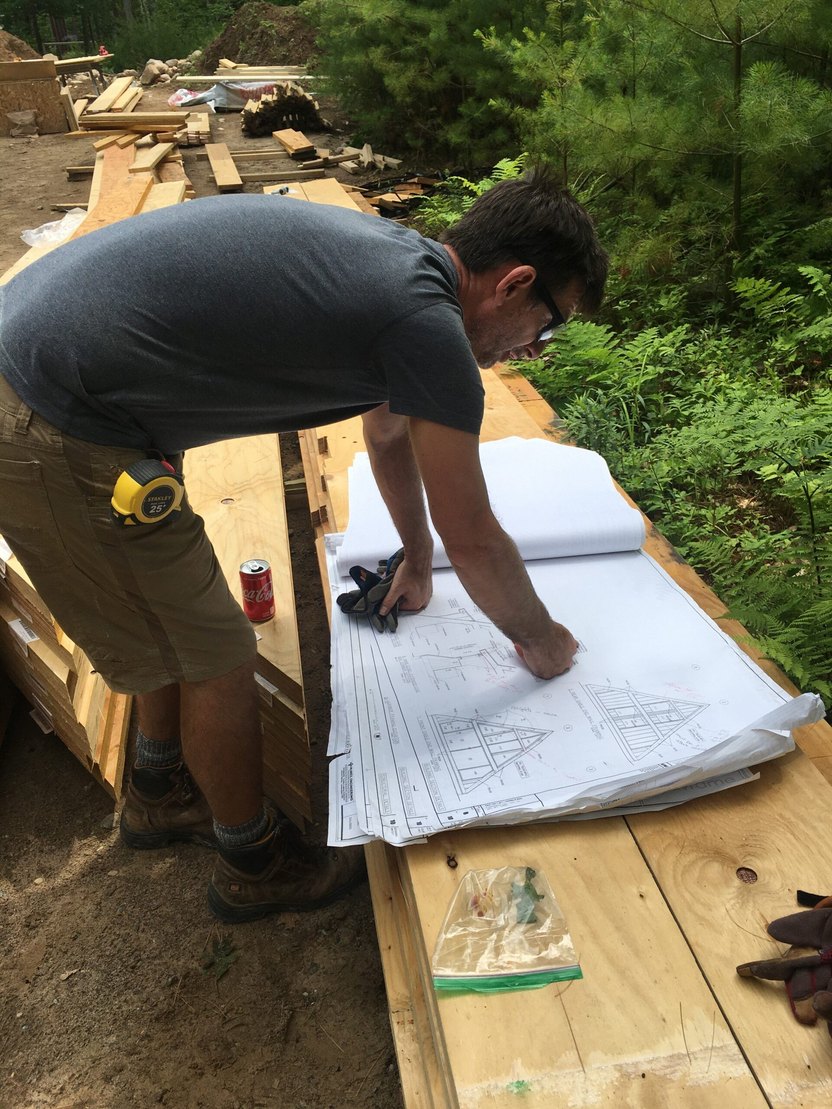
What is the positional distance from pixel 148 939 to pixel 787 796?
5.54ft

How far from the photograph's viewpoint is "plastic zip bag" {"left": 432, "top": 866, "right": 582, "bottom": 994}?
4.37 feet

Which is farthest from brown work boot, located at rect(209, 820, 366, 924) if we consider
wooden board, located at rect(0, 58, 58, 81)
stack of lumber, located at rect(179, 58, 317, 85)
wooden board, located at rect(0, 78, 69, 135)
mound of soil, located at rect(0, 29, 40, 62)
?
mound of soil, located at rect(0, 29, 40, 62)

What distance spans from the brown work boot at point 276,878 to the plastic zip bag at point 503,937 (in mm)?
867

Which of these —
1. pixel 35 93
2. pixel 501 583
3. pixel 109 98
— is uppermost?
pixel 501 583

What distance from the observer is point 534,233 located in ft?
5.48

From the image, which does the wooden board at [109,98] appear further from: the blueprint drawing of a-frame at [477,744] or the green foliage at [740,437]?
the blueprint drawing of a-frame at [477,744]

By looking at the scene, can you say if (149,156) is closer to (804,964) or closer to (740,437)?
(740,437)

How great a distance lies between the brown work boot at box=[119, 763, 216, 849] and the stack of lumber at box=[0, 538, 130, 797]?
14 cm

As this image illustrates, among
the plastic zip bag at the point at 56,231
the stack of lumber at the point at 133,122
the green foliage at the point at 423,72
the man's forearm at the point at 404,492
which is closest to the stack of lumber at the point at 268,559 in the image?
the man's forearm at the point at 404,492

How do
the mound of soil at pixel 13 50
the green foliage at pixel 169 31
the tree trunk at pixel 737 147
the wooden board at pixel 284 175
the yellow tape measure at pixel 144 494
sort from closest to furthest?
the yellow tape measure at pixel 144 494, the tree trunk at pixel 737 147, the wooden board at pixel 284 175, the mound of soil at pixel 13 50, the green foliage at pixel 169 31

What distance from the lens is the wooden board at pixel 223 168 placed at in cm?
799

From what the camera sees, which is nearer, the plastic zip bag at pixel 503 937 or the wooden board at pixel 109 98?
the plastic zip bag at pixel 503 937

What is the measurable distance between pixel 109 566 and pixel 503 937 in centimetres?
104

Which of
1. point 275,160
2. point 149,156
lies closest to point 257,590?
point 149,156
